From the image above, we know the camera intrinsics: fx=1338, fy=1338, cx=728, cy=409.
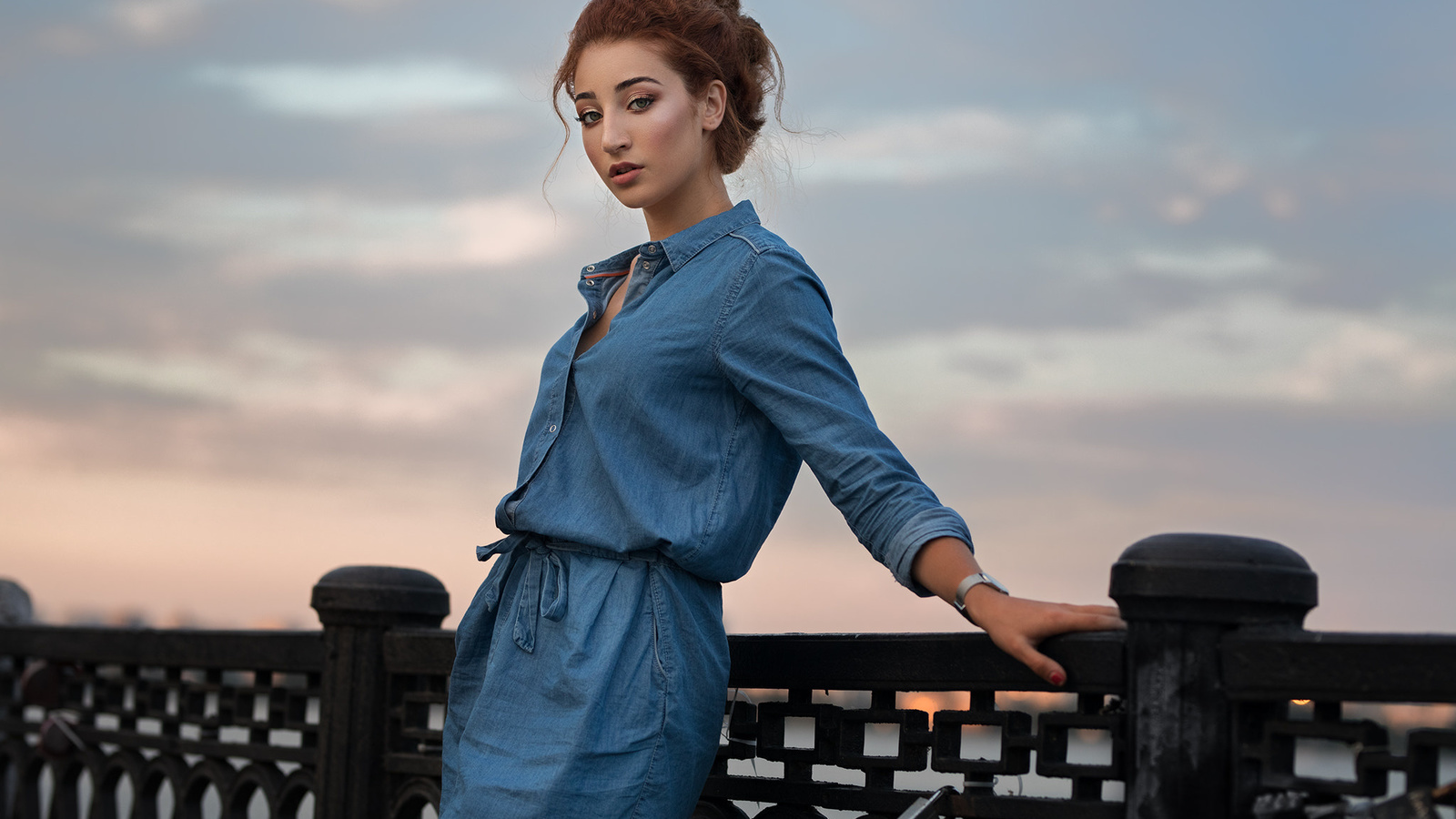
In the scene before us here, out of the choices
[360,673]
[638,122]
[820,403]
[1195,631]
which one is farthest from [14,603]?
[1195,631]

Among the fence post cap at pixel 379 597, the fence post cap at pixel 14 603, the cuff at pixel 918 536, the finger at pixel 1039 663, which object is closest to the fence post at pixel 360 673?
the fence post cap at pixel 379 597

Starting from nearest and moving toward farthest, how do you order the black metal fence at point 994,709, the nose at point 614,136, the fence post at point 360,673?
1. the black metal fence at point 994,709
2. the nose at point 614,136
3. the fence post at point 360,673

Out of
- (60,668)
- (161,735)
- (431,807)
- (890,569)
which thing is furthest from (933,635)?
(60,668)

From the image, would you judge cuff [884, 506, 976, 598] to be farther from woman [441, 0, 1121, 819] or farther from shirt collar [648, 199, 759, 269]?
shirt collar [648, 199, 759, 269]

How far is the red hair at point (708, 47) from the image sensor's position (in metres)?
2.31

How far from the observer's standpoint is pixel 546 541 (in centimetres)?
219

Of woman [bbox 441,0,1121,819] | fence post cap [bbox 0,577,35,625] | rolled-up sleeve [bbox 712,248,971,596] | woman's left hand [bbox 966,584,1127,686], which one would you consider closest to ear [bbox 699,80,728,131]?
woman [bbox 441,0,1121,819]

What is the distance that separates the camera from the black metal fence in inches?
71.6

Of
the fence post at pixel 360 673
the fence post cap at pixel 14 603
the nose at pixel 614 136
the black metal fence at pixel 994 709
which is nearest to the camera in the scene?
the black metal fence at pixel 994 709

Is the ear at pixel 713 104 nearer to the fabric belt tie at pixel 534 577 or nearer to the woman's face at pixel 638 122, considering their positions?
the woman's face at pixel 638 122

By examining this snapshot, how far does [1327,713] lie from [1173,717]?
204 mm

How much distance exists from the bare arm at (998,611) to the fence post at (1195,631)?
0.10m

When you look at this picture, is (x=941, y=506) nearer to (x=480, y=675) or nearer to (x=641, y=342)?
(x=641, y=342)

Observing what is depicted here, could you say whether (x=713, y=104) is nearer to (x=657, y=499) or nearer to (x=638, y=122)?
(x=638, y=122)
